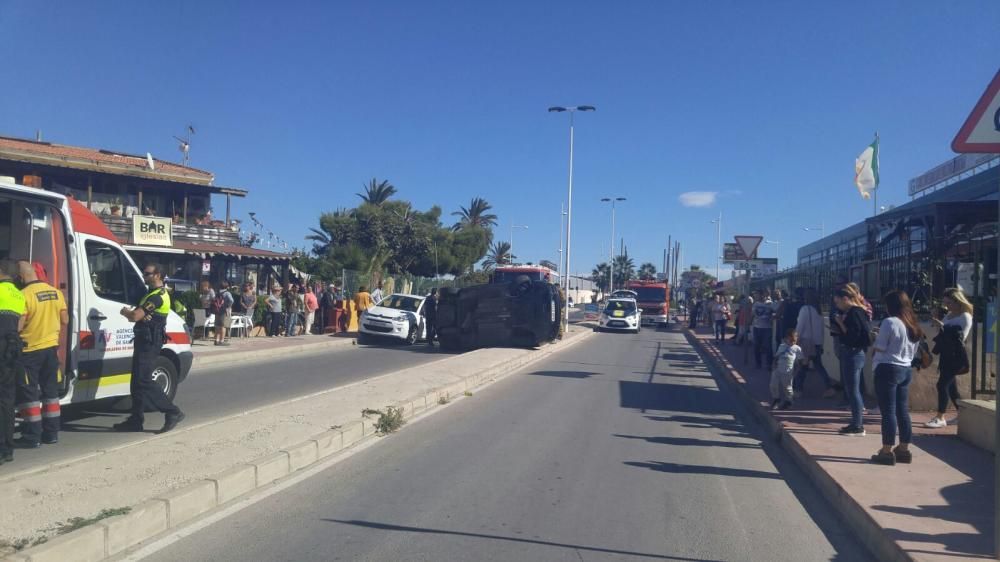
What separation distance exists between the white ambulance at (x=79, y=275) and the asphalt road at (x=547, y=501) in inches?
122

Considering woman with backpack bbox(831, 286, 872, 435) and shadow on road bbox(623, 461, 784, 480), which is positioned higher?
woman with backpack bbox(831, 286, 872, 435)

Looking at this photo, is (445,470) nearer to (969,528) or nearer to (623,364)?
(969,528)

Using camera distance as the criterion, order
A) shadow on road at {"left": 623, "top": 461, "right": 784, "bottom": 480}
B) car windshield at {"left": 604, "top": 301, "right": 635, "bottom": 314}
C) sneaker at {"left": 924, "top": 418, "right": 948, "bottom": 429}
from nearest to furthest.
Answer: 1. shadow on road at {"left": 623, "top": 461, "right": 784, "bottom": 480}
2. sneaker at {"left": 924, "top": 418, "right": 948, "bottom": 429}
3. car windshield at {"left": 604, "top": 301, "right": 635, "bottom": 314}

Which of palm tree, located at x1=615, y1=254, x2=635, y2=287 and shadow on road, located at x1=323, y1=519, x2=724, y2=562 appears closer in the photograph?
shadow on road, located at x1=323, y1=519, x2=724, y2=562

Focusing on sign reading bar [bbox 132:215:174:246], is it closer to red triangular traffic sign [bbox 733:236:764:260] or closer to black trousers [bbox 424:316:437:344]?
black trousers [bbox 424:316:437:344]

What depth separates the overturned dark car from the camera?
66.7 ft

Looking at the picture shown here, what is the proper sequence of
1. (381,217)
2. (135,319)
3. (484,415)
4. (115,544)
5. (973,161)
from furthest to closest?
(381,217) → (973,161) → (484,415) → (135,319) → (115,544)

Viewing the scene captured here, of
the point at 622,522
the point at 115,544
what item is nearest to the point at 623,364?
the point at 622,522

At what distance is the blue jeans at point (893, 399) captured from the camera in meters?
→ 7.20

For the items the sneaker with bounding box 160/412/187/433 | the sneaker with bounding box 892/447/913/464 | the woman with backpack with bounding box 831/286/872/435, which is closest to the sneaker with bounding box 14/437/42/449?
the sneaker with bounding box 160/412/187/433

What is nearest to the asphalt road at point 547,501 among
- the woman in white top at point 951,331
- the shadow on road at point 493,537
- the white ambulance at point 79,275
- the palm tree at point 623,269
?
the shadow on road at point 493,537

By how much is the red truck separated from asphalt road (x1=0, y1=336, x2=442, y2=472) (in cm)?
2394

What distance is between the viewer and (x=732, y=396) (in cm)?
1364

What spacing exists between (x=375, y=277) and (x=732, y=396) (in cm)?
2102
